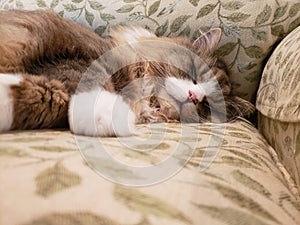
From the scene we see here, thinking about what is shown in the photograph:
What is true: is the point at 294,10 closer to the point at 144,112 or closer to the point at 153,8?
the point at 153,8

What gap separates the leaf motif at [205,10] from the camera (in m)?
1.54

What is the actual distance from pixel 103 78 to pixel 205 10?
0.68 metres

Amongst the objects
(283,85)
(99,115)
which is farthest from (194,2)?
(99,115)

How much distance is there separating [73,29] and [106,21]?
41 centimetres

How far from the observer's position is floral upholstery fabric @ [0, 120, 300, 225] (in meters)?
0.55

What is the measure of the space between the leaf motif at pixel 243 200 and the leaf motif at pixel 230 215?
0.06 feet

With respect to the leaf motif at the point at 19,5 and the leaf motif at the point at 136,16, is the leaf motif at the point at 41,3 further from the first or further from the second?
the leaf motif at the point at 136,16

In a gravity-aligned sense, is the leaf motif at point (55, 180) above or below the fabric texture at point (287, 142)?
above

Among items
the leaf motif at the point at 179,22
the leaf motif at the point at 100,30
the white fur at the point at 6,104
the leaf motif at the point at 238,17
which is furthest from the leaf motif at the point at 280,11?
the white fur at the point at 6,104

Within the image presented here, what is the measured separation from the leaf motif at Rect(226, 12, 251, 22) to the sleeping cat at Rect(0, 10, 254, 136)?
116 mm

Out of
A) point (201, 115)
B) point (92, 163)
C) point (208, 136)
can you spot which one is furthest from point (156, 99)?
point (92, 163)

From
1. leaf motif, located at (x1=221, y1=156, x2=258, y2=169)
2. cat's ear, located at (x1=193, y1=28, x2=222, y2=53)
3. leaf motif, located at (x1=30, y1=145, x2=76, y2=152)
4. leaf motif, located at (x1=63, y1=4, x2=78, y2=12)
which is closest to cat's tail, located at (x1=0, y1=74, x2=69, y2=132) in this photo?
leaf motif, located at (x1=30, y1=145, x2=76, y2=152)

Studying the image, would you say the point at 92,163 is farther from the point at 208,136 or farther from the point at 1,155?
the point at 208,136

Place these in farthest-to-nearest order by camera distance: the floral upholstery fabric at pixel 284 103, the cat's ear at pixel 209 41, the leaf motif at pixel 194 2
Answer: the leaf motif at pixel 194 2, the cat's ear at pixel 209 41, the floral upholstery fabric at pixel 284 103
